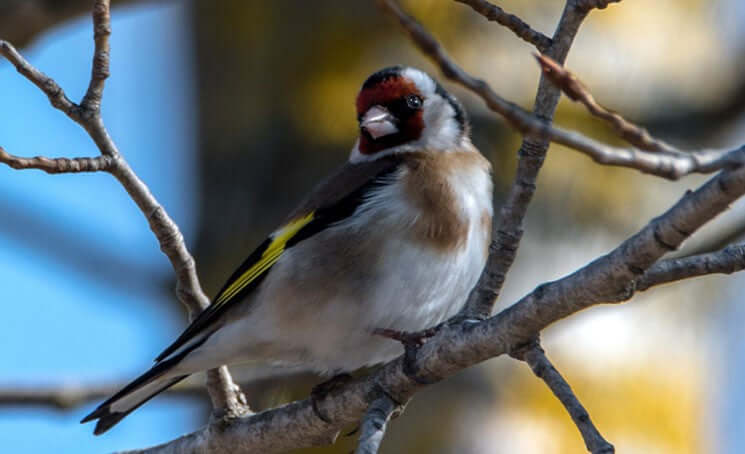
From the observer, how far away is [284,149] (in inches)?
244

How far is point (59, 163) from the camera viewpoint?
2662 millimetres

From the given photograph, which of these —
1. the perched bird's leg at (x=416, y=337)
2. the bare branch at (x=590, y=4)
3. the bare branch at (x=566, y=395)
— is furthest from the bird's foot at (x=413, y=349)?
the bare branch at (x=590, y=4)

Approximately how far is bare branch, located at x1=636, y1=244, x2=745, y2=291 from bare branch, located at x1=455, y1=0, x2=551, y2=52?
63 cm

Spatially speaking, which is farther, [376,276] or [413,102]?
[413,102]

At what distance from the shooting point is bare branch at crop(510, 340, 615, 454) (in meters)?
2.31

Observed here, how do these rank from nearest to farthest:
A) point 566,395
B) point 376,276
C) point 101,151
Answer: point 566,395, point 101,151, point 376,276

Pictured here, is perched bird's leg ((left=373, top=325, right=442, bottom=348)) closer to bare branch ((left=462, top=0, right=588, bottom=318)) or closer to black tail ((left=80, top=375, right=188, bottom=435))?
bare branch ((left=462, top=0, right=588, bottom=318))

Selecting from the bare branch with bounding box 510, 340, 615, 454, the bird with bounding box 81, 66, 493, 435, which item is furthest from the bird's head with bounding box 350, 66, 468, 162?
the bare branch with bounding box 510, 340, 615, 454

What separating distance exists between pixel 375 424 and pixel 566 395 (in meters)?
0.59

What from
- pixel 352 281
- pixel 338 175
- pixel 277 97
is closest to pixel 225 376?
pixel 352 281

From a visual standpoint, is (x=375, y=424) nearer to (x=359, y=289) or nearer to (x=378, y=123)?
(x=359, y=289)

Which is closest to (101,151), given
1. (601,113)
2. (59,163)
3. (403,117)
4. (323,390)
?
(59,163)

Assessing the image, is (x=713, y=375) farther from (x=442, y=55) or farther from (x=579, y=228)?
(x=442, y=55)

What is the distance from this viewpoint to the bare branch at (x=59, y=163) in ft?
8.43
